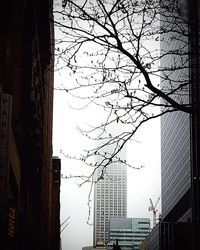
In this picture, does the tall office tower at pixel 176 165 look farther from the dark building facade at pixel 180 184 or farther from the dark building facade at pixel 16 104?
the dark building facade at pixel 16 104

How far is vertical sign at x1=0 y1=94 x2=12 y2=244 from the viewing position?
13.1 meters

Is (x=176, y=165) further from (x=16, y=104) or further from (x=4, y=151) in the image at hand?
(x=4, y=151)

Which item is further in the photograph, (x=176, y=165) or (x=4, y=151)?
(x=176, y=165)

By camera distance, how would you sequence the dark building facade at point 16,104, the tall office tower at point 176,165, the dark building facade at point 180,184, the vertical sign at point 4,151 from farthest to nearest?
the tall office tower at point 176,165
the dark building facade at point 180,184
the dark building facade at point 16,104
the vertical sign at point 4,151

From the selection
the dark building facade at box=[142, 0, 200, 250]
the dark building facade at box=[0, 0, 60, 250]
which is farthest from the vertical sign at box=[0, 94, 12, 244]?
the dark building facade at box=[142, 0, 200, 250]

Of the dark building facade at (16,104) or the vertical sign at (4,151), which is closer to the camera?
the vertical sign at (4,151)

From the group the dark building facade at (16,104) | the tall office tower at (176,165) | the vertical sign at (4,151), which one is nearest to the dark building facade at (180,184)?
the tall office tower at (176,165)

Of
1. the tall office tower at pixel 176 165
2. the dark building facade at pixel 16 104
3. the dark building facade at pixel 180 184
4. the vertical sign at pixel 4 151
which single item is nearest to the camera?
the vertical sign at pixel 4 151

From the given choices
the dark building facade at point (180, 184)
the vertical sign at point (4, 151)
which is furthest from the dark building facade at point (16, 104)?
the dark building facade at point (180, 184)

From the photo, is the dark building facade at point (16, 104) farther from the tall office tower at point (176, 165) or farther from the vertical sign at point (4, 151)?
the tall office tower at point (176, 165)

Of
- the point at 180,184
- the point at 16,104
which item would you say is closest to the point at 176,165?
the point at 180,184

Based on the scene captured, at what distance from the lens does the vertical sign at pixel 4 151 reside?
1309 cm

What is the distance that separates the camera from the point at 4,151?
1358cm

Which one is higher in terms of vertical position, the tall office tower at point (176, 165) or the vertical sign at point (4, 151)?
the tall office tower at point (176, 165)
